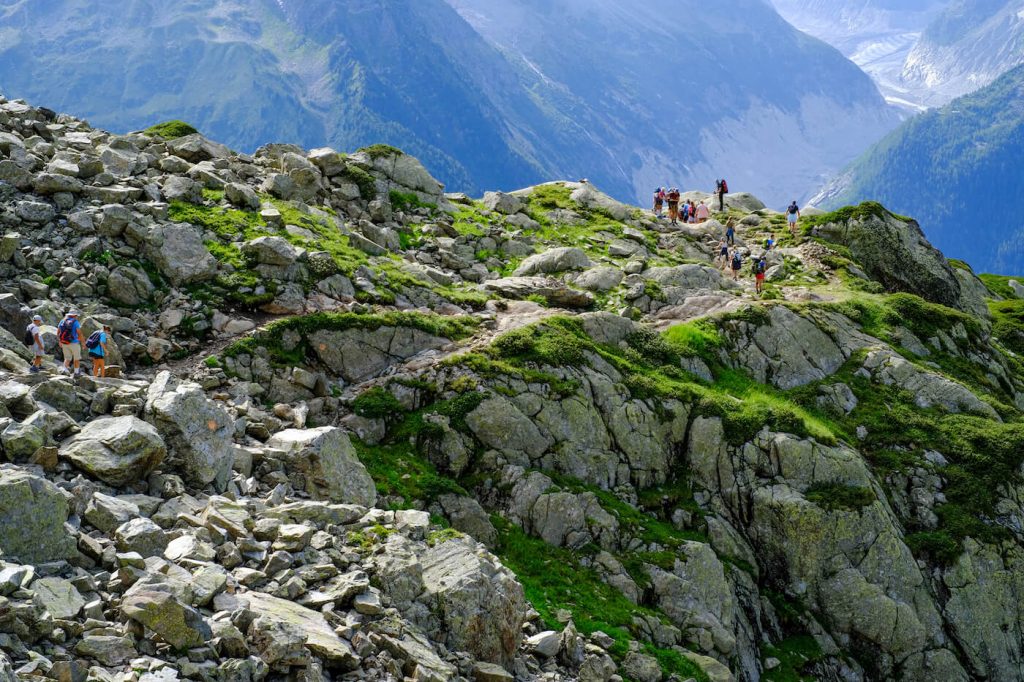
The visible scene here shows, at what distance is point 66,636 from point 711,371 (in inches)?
1425

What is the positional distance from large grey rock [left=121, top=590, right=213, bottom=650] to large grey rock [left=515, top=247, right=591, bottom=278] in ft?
131

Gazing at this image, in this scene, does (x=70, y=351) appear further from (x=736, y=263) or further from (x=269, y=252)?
(x=736, y=263)

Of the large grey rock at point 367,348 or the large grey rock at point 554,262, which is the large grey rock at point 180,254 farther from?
the large grey rock at point 554,262

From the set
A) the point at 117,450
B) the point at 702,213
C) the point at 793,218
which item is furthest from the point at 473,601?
the point at 702,213

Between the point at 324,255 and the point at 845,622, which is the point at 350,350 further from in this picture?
the point at 845,622

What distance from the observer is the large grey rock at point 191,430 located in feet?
76.5

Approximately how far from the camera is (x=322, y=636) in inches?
697

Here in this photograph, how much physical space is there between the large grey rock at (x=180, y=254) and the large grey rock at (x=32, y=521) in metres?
21.6

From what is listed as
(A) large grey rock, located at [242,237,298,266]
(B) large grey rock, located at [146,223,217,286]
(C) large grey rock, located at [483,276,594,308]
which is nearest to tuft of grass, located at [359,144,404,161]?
(C) large grey rock, located at [483,276,594,308]

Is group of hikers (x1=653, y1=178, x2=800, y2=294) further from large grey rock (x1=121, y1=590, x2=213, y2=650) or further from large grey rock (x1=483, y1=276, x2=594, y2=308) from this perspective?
large grey rock (x1=121, y1=590, x2=213, y2=650)

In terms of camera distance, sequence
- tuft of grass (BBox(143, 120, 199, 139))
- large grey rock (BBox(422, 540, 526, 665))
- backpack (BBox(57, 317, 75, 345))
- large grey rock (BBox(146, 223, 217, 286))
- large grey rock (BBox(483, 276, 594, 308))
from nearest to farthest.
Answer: large grey rock (BBox(422, 540, 526, 665))
backpack (BBox(57, 317, 75, 345))
large grey rock (BBox(146, 223, 217, 286))
large grey rock (BBox(483, 276, 594, 308))
tuft of grass (BBox(143, 120, 199, 139))

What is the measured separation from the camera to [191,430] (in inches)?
931

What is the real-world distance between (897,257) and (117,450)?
64.5 meters

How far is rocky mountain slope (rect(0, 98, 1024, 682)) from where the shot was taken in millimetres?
18562
